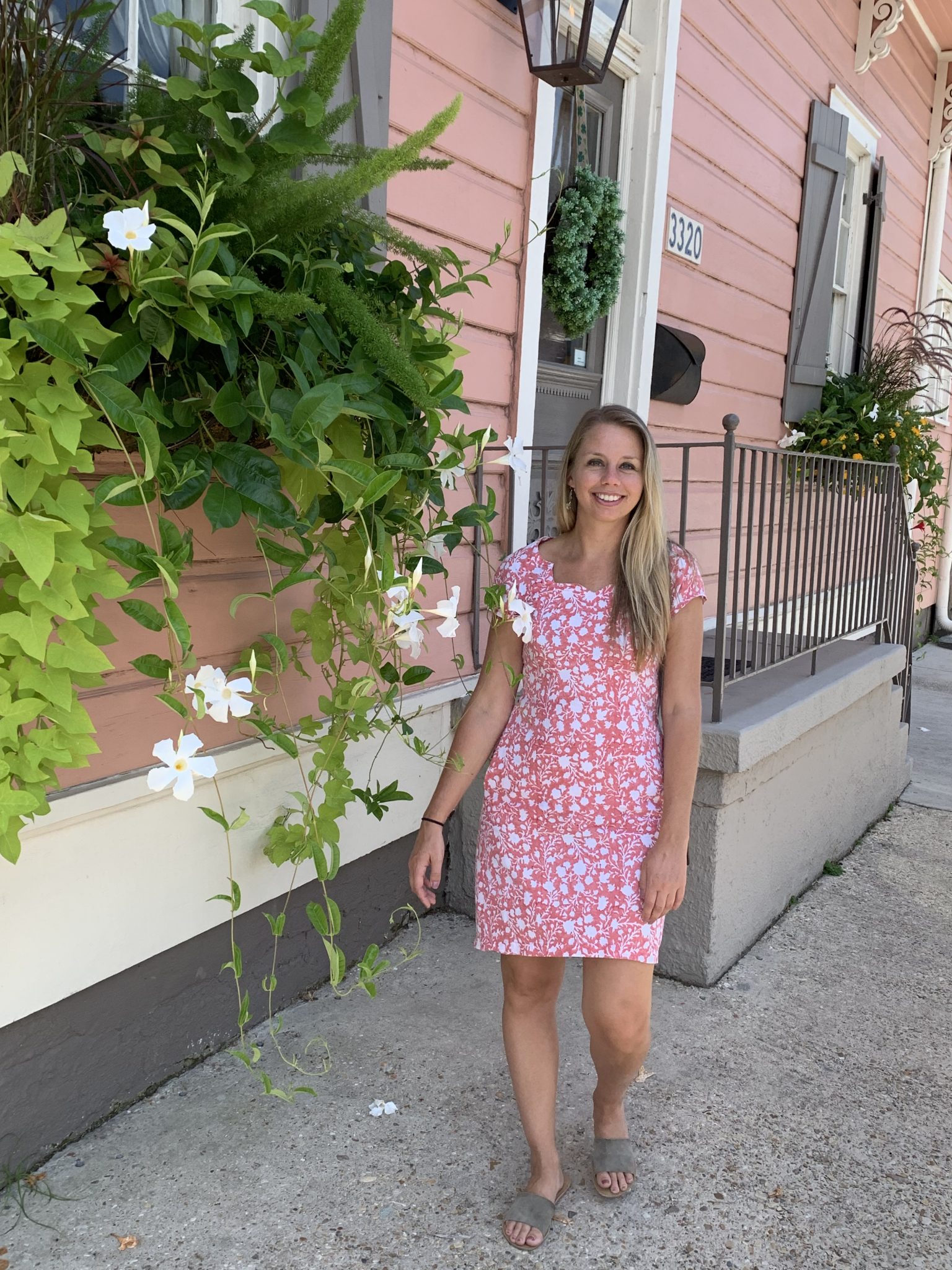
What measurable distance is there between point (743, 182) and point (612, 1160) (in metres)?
4.39

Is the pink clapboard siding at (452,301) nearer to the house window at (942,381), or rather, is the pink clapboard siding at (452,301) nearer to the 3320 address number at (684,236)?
the 3320 address number at (684,236)

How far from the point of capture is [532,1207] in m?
2.00

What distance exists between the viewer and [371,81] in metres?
2.61

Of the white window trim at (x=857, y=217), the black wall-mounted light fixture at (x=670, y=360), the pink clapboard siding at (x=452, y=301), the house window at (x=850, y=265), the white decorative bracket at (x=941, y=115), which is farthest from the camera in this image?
the white decorative bracket at (x=941, y=115)

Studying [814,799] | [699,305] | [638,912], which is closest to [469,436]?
[638,912]

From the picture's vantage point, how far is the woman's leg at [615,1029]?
79.3 inches

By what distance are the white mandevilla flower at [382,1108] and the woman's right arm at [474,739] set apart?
1.81ft

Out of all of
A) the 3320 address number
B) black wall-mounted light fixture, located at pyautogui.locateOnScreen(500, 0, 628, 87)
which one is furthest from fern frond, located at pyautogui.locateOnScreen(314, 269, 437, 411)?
the 3320 address number

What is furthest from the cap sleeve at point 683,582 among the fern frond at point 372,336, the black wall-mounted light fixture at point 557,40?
the black wall-mounted light fixture at point 557,40

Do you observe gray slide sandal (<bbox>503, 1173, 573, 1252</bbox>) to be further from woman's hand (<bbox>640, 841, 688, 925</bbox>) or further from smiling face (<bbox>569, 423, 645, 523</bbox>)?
smiling face (<bbox>569, 423, 645, 523</bbox>)

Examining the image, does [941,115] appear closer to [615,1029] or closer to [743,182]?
[743,182]

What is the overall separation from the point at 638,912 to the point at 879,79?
6.71 metres

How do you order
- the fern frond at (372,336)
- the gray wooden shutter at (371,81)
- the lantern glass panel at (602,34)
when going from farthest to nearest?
the lantern glass panel at (602,34) → the gray wooden shutter at (371,81) → the fern frond at (372,336)

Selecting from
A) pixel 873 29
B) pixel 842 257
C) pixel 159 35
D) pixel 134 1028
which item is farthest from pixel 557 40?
pixel 842 257
